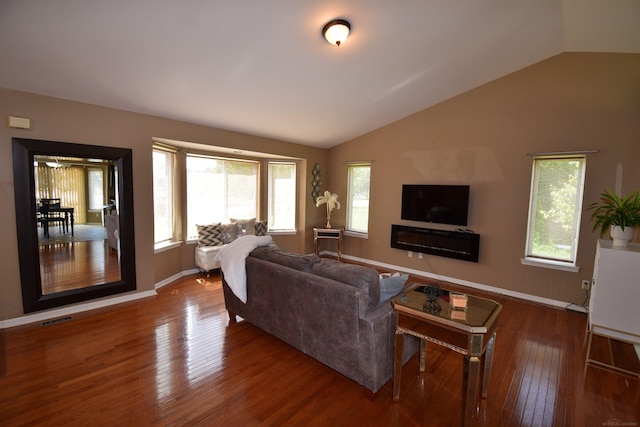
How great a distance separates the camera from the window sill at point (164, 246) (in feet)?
13.5

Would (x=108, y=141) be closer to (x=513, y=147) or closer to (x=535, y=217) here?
(x=513, y=147)

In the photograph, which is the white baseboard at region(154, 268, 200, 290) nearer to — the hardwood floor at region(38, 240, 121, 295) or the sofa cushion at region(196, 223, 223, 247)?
the sofa cushion at region(196, 223, 223, 247)

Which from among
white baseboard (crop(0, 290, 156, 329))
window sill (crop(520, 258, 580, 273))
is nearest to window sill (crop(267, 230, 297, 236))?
white baseboard (crop(0, 290, 156, 329))

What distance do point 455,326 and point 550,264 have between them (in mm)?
3184

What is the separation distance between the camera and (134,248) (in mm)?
3627

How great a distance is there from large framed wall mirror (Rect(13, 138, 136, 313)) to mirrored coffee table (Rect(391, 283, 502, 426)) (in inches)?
138

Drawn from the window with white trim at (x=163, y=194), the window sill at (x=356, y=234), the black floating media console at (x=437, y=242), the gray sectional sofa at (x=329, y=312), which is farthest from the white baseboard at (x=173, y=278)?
the black floating media console at (x=437, y=242)

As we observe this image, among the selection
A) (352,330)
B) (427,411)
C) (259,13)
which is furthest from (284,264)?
(259,13)

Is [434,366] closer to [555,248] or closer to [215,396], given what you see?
[215,396]

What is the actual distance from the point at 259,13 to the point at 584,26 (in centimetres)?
337

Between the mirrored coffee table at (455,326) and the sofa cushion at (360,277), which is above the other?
the sofa cushion at (360,277)

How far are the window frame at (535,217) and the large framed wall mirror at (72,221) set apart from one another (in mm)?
5404

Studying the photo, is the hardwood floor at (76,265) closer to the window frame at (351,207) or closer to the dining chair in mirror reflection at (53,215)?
the dining chair in mirror reflection at (53,215)

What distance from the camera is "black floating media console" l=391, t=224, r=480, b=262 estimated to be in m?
4.35
